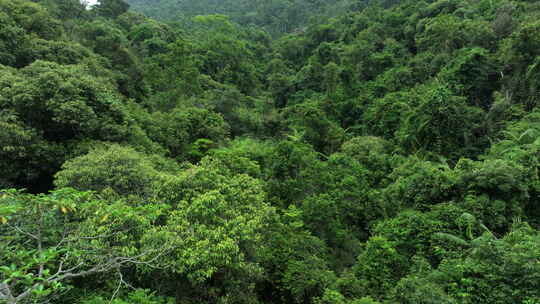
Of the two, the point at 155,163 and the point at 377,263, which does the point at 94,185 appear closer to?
the point at 155,163

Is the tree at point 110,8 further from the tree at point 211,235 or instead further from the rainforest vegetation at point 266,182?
the tree at point 211,235

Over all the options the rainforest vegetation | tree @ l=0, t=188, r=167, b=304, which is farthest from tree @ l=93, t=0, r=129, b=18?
tree @ l=0, t=188, r=167, b=304

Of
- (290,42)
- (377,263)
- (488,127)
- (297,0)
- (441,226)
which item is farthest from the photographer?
(297,0)

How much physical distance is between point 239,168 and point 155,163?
11.4ft

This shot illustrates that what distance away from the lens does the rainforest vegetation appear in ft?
21.3

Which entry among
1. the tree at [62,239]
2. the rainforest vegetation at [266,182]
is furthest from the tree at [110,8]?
the tree at [62,239]

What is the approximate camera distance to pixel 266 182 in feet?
43.7

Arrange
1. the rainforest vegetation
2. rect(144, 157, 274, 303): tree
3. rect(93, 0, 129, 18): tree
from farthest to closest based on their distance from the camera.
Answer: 1. rect(93, 0, 129, 18): tree
2. rect(144, 157, 274, 303): tree
3. the rainforest vegetation

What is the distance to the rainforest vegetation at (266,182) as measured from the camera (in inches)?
255

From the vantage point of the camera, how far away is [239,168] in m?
12.7

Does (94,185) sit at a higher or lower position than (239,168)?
higher

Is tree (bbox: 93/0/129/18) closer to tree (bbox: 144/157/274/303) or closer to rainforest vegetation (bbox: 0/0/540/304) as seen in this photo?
rainforest vegetation (bbox: 0/0/540/304)

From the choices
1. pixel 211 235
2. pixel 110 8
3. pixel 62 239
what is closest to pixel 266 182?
pixel 211 235

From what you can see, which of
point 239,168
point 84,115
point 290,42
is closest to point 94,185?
point 84,115
